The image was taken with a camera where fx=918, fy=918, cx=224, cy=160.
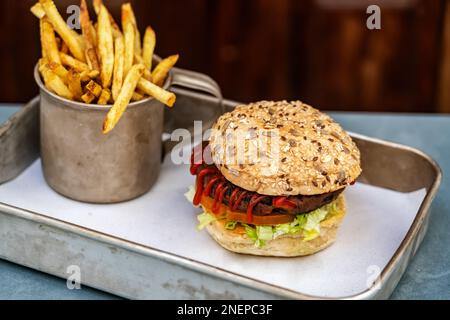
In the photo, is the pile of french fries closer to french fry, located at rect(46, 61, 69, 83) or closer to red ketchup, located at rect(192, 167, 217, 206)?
french fry, located at rect(46, 61, 69, 83)

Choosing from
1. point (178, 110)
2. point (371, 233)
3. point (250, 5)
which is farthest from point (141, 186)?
point (250, 5)

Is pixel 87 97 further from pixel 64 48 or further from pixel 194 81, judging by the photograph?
pixel 194 81

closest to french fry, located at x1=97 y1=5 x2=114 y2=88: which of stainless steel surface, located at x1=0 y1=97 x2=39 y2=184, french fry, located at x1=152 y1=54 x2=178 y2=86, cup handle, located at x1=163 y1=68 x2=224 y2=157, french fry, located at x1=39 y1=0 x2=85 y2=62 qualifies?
french fry, located at x1=39 y1=0 x2=85 y2=62

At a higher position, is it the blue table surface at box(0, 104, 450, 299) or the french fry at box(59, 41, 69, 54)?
the french fry at box(59, 41, 69, 54)

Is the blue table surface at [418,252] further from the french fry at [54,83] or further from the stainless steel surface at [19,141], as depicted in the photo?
the french fry at [54,83]

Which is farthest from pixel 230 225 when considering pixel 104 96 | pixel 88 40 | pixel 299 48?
pixel 299 48

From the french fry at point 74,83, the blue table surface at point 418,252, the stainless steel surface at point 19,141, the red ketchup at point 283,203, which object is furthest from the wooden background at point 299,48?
the red ketchup at point 283,203
